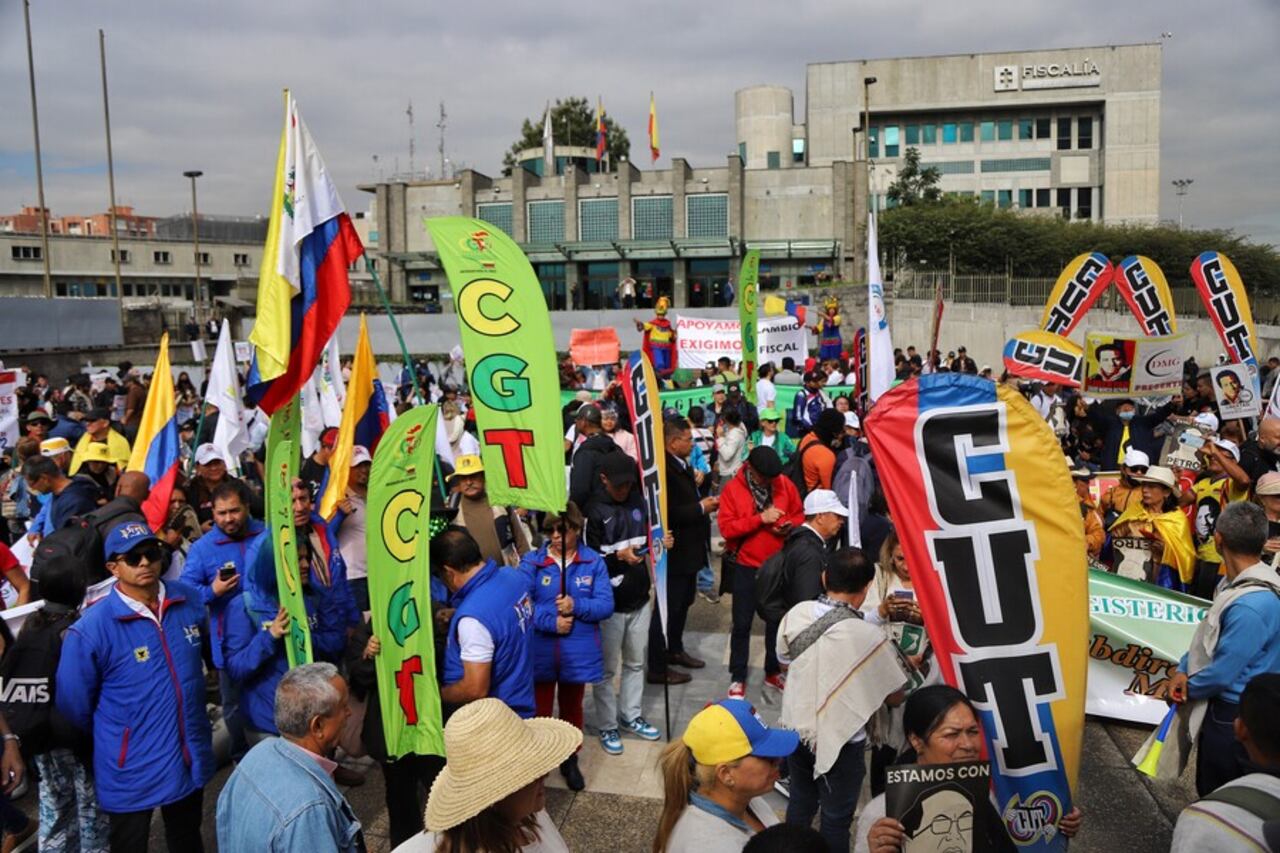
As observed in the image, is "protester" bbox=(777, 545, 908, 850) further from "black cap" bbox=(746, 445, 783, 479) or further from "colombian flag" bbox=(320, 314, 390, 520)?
"colombian flag" bbox=(320, 314, 390, 520)

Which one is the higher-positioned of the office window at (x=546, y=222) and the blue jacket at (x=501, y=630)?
the office window at (x=546, y=222)

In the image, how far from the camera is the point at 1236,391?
923cm

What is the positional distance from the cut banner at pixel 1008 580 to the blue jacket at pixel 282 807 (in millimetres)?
2024

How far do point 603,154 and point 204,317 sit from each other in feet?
82.7

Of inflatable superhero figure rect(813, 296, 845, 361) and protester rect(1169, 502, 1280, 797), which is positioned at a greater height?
inflatable superhero figure rect(813, 296, 845, 361)

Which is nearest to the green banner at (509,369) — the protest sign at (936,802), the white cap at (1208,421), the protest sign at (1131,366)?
the protest sign at (936,802)

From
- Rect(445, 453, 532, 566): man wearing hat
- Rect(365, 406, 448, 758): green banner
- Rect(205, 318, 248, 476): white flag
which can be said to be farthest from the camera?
Rect(205, 318, 248, 476): white flag

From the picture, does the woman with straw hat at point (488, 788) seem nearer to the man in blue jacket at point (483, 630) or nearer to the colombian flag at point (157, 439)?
the man in blue jacket at point (483, 630)

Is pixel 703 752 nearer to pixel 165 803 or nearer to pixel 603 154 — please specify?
pixel 165 803

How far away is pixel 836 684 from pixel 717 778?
108 cm

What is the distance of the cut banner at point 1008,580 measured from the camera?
9.71ft

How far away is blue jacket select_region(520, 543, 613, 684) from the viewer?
5195 mm

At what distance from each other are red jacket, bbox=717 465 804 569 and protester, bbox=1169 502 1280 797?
2811mm

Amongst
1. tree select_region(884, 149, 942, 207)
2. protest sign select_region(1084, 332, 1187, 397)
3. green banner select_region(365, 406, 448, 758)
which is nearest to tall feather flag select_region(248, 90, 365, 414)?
green banner select_region(365, 406, 448, 758)
